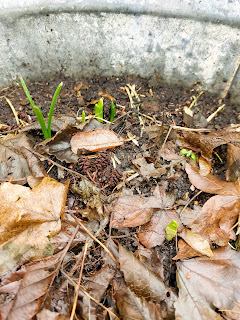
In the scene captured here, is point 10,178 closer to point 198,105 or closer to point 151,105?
point 151,105

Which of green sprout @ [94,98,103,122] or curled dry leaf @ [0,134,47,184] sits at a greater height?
green sprout @ [94,98,103,122]

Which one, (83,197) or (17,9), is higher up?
(17,9)

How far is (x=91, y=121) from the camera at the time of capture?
5.25 feet

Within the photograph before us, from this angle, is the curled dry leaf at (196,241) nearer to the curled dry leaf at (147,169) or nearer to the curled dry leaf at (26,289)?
the curled dry leaf at (147,169)

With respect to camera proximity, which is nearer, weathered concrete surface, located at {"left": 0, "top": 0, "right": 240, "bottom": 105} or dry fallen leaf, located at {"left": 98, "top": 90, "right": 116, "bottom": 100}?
weathered concrete surface, located at {"left": 0, "top": 0, "right": 240, "bottom": 105}

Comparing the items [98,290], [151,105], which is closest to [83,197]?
[98,290]

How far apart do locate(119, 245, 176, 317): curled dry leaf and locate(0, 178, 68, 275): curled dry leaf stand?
0.35 m

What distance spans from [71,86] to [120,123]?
0.54m

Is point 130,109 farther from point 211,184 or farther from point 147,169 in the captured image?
point 211,184

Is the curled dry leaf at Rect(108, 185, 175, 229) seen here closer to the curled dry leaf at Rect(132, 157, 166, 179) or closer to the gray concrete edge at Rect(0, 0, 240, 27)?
the curled dry leaf at Rect(132, 157, 166, 179)

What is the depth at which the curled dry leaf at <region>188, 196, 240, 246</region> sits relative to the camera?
124cm

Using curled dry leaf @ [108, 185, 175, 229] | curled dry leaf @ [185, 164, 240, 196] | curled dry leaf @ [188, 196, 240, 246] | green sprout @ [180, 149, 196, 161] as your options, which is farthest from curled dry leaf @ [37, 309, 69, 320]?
green sprout @ [180, 149, 196, 161]

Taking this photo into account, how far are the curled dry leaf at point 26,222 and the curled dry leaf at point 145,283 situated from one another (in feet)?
1.14

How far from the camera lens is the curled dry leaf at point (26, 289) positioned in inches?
38.3
